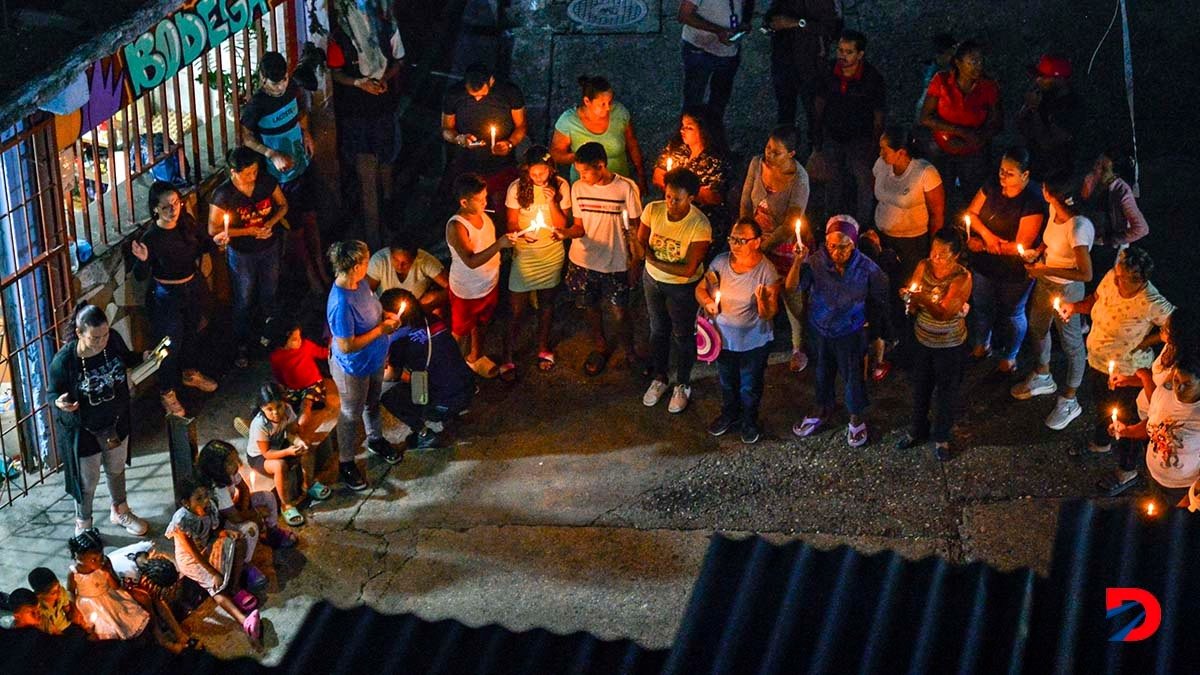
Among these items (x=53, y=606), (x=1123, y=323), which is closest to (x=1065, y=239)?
(x=1123, y=323)

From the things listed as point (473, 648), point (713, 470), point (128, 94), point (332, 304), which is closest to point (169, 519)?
point (332, 304)

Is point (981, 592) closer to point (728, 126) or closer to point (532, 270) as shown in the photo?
point (532, 270)

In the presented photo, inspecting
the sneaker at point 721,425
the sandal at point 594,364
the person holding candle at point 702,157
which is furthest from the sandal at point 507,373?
the person holding candle at point 702,157

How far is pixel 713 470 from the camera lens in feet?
36.1

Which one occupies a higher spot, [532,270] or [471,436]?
[532,270]

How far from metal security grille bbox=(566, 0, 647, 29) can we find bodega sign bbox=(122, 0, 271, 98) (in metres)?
4.09

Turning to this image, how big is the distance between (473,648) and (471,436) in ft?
18.4

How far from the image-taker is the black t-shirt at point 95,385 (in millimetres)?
10070

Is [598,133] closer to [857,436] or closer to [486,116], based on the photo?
[486,116]

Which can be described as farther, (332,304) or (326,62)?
(326,62)

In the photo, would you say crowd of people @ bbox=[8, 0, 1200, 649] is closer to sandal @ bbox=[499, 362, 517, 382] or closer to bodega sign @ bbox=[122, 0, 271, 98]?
sandal @ bbox=[499, 362, 517, 382]

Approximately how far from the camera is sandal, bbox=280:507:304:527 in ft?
35.1

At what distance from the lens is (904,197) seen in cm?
1129

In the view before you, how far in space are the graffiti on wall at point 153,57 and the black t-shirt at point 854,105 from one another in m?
4.25
